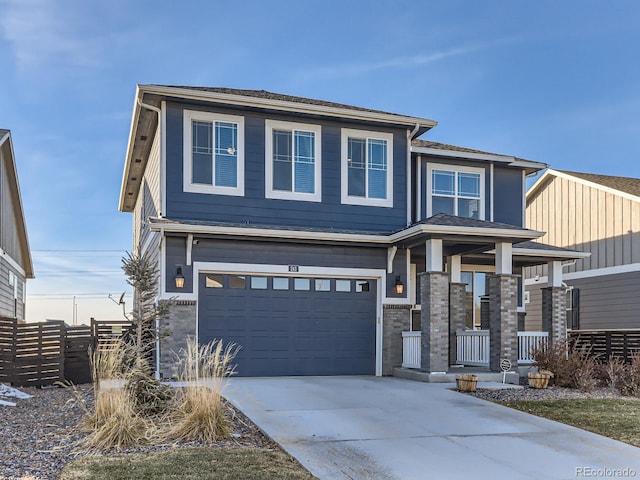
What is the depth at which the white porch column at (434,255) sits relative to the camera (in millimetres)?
12906

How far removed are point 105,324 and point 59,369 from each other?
1309 mm

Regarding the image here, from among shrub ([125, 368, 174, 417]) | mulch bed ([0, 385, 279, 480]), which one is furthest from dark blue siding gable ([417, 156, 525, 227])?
shrub ([125, 368, 174, 417])

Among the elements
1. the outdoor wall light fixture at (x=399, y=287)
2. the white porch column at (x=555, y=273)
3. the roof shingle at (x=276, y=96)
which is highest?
the roof shingle at (x=276, y=96)

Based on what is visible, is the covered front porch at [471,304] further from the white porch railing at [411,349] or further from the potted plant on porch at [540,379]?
the potted plant on porch at [540,379]

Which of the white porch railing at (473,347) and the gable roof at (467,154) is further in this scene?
the gable roof at (467,154)

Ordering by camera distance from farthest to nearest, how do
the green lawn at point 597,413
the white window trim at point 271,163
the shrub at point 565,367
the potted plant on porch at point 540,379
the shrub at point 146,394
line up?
the white window trim at point 271,163, the shrub at point 565,367, the potted plant on porch at point 540,379, the green lawn at point 597,413, the shrub at point 146,394

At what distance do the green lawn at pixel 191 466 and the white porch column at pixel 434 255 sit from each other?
23.2 ft

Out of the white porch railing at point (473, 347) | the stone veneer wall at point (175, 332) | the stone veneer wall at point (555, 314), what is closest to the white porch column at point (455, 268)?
the white porch railing at point (473, 347)

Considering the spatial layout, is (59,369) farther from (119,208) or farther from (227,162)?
(119,208)

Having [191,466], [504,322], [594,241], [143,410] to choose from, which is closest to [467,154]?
[504,322]

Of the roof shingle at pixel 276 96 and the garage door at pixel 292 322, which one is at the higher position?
the roof shingle at pixel 276 96

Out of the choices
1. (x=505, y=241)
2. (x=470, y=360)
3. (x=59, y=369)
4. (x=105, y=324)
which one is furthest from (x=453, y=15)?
(x=59, y=369)

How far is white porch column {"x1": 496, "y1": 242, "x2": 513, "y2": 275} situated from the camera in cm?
→ 1329
